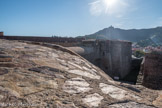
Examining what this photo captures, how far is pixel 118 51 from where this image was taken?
36.1 ft

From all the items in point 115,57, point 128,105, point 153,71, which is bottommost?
point 153,71

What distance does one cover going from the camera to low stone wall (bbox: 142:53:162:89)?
19.8 feet

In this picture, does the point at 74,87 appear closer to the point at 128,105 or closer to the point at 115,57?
the point at 128,105

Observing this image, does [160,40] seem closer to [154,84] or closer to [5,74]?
[154,84]

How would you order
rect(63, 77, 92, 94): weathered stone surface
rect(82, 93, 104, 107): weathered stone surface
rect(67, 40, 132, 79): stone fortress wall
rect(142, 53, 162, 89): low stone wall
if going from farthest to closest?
rect(67, 40, 132, 79): stone fortress wall < rect(142, 53, 162, 89): low stone wall < rect(63, 77, 92, 94): weathered stone surface < rect(82, 93, 104, 107): weathered stone surface

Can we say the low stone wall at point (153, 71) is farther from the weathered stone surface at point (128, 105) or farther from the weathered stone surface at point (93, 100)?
the weathered stone surface at point (93, 100)

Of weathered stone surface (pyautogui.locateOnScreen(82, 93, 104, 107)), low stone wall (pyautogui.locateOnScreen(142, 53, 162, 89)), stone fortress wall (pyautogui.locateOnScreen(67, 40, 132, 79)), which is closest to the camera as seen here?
weathered stone surface (pyautogui.locateOnScreen(82, 93, 104, 107))

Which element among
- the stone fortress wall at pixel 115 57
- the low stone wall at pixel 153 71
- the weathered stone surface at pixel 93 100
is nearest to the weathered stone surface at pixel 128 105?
the weathered stone surface at pixel 93 100

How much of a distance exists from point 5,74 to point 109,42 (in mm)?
9743

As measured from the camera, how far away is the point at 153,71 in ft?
20.9

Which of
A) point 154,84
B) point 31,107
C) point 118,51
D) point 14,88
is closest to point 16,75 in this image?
point 14,88

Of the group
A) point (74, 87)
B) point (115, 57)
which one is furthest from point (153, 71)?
point (74, 87)

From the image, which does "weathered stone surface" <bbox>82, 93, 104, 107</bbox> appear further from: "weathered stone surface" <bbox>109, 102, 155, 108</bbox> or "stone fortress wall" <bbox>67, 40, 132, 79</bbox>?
"stone fortress wall" <bbox>67, 40, 132, 79</bbox>

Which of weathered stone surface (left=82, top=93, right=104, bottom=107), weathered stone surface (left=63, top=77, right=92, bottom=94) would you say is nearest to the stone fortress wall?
weathered stone surface (left=63, top=77, right=92, bottom=94)
